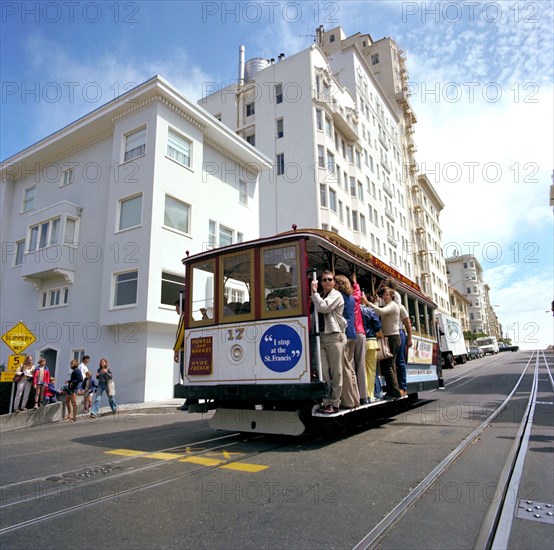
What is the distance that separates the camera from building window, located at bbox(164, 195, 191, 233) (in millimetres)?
19031

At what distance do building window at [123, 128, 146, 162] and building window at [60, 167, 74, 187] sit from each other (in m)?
4.71

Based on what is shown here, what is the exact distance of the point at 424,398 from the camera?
1283 cm

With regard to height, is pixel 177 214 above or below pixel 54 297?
above

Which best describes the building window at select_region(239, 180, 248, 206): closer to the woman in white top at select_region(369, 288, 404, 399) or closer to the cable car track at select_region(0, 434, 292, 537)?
the woman in white top at select_region(369, 288, 404, 399)

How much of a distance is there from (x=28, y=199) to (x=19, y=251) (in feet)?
10.5

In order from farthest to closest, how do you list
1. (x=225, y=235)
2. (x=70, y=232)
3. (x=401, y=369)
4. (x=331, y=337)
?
1. (x=225, y=235)
2. (x=70, y=232)
3. (x=401, y=369)
4. (x=331, y=337)

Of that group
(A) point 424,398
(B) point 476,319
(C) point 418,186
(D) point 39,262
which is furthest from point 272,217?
(B) point 476,319

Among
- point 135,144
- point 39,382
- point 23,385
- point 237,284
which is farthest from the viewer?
point 135,144

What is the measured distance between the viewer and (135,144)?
784 inches

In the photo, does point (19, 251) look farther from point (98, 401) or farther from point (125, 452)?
point (125, 452)

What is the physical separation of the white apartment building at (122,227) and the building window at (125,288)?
6cm

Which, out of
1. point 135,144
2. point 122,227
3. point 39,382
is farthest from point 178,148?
point 39,382

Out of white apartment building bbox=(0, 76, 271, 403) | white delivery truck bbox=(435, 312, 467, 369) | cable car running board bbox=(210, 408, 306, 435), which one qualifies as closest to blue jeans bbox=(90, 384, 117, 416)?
white apartment building bbox=(0, 76, 271, 403)

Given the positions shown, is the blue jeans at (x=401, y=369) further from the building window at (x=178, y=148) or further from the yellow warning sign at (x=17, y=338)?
the building window at (x=178, y=148)
